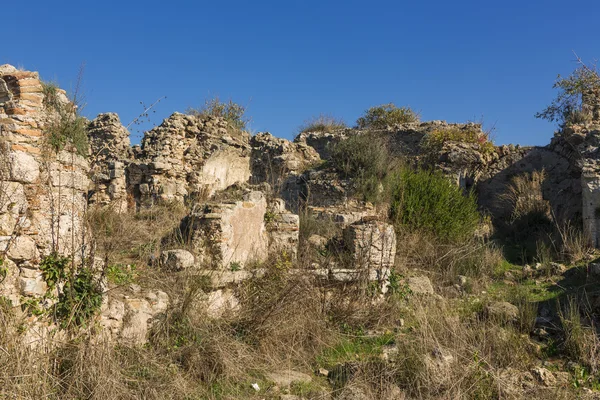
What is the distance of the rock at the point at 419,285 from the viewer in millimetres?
7969

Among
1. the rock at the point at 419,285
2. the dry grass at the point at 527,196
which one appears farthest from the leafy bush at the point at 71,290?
the dry grass at the point at 527,196

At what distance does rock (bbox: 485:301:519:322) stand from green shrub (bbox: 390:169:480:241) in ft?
10.9

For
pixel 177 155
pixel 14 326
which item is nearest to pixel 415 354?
pixel 14 326

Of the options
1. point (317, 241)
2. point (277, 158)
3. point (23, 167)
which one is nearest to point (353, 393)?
point (23, 167)

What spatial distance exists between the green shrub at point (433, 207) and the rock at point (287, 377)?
5352 mm

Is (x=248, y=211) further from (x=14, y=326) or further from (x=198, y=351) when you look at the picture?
(x=14, y=326)

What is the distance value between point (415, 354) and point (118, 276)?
3355 mm

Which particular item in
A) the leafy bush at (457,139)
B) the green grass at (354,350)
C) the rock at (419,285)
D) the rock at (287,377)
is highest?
the leafy bush at (457,139)

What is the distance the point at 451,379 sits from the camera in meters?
4.80

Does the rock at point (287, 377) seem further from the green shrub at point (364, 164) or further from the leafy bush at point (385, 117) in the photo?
the leafy bush at point (385, 117)

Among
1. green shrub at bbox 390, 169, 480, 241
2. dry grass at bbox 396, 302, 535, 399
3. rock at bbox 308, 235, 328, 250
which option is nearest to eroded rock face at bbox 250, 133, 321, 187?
green shrub at bbox 390, 169, 480, 241

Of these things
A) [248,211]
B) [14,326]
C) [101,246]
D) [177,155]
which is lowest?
[14,326]

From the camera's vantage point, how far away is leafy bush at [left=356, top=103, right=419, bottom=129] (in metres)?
19.0

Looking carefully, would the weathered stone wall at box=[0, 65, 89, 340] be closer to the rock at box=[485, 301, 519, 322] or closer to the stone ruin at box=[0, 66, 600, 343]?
the stone ruin at box=[0, 66, 600, 343]
